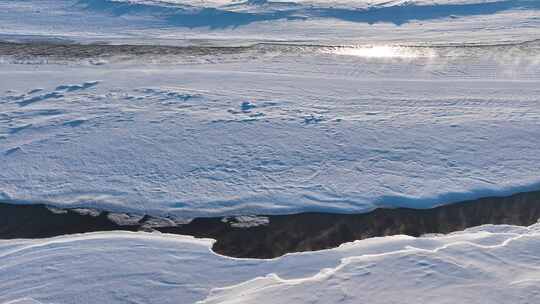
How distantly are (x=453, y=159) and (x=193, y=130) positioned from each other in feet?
11.9

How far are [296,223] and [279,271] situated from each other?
1.21 metres

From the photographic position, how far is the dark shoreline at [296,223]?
664 centimetres

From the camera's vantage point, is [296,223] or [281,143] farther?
[281,143]

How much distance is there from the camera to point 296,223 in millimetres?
6918

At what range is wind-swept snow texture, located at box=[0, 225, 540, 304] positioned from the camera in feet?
16.5

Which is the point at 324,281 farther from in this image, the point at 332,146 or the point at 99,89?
the point at 99,89

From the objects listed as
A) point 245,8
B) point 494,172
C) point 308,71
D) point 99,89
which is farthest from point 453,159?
point 245,8

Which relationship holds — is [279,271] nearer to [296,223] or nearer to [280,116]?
[296,223]

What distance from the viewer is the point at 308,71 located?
36.6 ft

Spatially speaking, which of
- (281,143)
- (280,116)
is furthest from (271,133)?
(280,116)

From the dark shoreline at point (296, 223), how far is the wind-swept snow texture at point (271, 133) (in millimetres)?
159

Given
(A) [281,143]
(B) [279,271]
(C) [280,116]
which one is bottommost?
(B) [279,271]

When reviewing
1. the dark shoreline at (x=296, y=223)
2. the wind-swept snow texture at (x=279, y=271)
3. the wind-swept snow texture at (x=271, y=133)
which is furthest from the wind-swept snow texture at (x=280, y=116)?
the wind-swept snow texture at (x=279, y=271)

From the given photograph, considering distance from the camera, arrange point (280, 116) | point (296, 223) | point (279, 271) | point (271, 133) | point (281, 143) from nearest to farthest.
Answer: point (279, 271), point (296, 223), point (281, 143), point (271, 133), point (280, 116)
